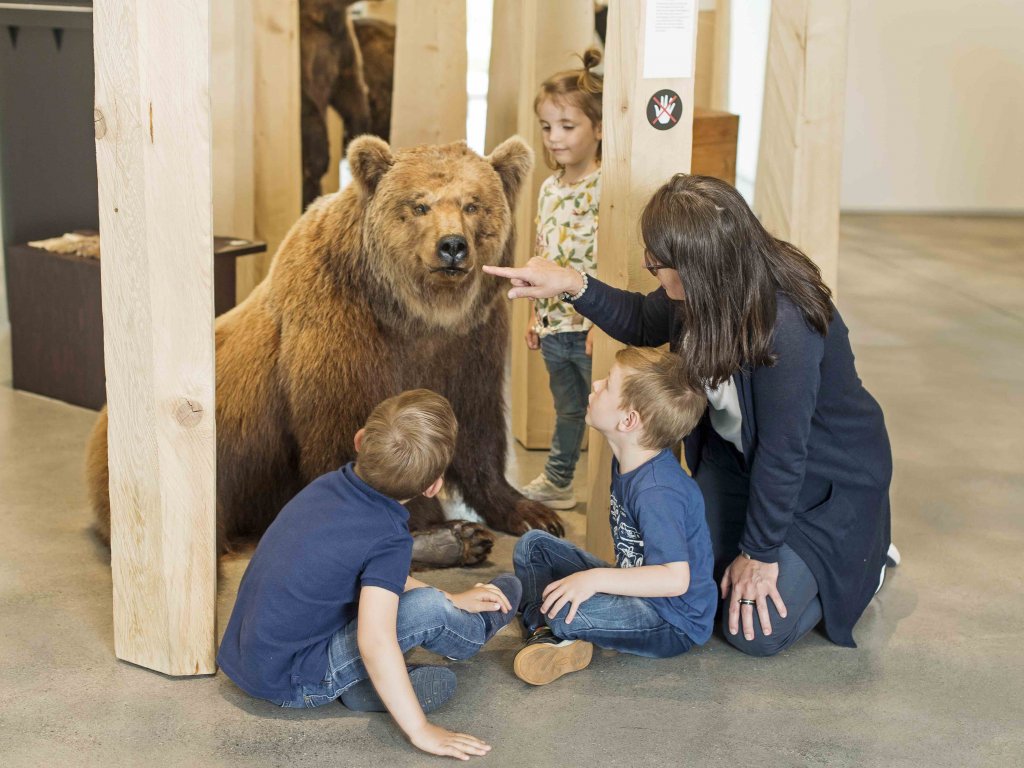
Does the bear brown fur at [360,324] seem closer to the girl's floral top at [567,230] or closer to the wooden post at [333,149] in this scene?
the girl's floral top at [567,230]

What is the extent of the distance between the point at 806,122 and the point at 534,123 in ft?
4.14

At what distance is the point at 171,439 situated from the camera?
8.80ft

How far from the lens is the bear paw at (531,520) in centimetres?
377

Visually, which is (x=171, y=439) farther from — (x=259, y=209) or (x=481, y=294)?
(x=259, y=209)

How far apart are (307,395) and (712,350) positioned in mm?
1284

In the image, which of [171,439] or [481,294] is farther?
[481,294]

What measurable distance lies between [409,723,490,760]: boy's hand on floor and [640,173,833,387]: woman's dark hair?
3.22 ft

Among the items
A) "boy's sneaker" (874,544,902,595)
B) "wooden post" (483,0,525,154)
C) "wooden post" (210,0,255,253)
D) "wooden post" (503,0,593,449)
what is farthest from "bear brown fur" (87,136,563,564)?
"wooden post" (210,0,255,253)

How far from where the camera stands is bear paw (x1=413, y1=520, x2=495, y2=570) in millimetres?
3504

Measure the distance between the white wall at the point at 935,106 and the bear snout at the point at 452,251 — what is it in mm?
7981

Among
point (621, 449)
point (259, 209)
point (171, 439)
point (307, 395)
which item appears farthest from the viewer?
point (259, 209)

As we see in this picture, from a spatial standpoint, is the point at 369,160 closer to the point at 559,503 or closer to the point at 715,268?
the point at 715,268

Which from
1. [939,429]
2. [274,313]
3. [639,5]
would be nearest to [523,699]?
[274,313]

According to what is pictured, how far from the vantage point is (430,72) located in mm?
4395
